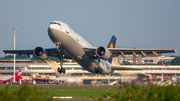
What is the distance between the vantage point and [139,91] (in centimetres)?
1603

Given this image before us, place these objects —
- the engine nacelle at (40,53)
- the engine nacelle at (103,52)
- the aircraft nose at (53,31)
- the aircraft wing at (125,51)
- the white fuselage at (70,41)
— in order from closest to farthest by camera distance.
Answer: the aircraft nose at (53,31) < the white fuselage at (70,41) < the engine nacelle at (103,52) < the aircraft wing at (125,51) < the engine nacelle at (40,53)

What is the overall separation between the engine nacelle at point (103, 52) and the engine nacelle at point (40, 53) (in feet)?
24.6

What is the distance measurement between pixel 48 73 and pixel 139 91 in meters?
65.0

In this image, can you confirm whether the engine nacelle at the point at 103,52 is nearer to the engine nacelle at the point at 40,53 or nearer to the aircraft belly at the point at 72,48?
the aircraft belly at the point at 72,48

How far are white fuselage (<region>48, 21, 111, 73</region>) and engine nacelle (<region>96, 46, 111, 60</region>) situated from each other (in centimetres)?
183

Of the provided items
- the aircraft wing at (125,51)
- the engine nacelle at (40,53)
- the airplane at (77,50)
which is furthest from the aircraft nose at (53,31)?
the engine nacelle at (40,53)

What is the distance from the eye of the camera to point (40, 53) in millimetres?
36875

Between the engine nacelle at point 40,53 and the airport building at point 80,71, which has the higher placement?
the engine nacelle at point 40,53

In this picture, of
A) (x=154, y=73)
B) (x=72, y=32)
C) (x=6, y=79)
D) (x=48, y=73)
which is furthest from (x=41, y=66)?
(x=72, y=32)

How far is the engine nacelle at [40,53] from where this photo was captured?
36562 mm

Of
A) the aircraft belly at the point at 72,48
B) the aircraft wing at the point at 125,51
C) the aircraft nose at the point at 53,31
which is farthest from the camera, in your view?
the aircraft wing at the point at 125,51

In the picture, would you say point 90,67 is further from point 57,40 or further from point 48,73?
point 48,73

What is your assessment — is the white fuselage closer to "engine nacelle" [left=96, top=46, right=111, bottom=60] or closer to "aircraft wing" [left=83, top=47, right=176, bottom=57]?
→ "aircraft wing" [left=83, top=47, right=176, bottom=57]

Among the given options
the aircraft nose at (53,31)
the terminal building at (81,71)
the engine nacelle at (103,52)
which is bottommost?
the terminal building at (81,71)
